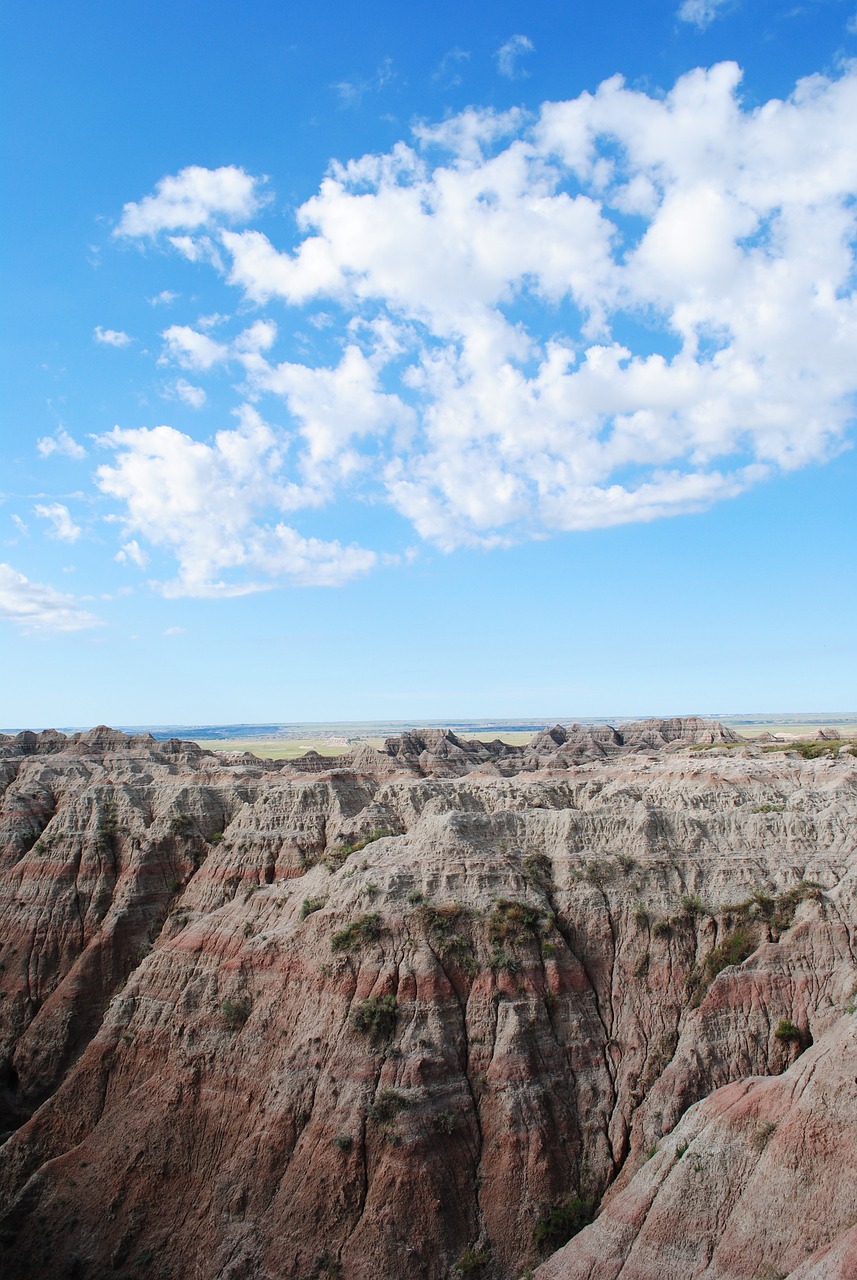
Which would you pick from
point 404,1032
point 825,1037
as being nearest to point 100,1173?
point 404,1032

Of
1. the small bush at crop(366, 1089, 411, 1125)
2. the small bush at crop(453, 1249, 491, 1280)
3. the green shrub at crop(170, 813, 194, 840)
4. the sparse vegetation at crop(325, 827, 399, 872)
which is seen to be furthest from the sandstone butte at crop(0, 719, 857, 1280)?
the green shrub at crop(170, 813, 194, 840)

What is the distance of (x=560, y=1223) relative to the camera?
93.5 feet

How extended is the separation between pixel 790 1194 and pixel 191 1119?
899 inches

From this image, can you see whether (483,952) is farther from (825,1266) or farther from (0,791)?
(0,791)

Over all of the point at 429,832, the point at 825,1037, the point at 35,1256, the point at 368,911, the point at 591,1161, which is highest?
the point at 429,832

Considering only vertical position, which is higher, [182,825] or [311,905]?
[182,825]

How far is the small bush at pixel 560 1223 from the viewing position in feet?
92.4

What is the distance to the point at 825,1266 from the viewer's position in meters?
19.8

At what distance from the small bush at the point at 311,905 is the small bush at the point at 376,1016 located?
19.7 feet

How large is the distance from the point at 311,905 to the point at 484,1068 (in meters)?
11.1

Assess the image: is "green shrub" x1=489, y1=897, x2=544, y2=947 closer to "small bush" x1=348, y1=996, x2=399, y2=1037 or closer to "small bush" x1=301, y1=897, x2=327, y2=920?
"small bush" x1=348, y1=996, x2=399, y2=1037

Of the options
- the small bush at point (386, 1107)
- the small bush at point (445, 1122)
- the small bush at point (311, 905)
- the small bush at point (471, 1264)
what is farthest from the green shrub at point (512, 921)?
the small bush at point (471, 1264)

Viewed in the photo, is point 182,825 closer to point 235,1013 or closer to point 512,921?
point 235,1013

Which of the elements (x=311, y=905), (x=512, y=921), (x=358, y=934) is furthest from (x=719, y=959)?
(x=311, y=905)
